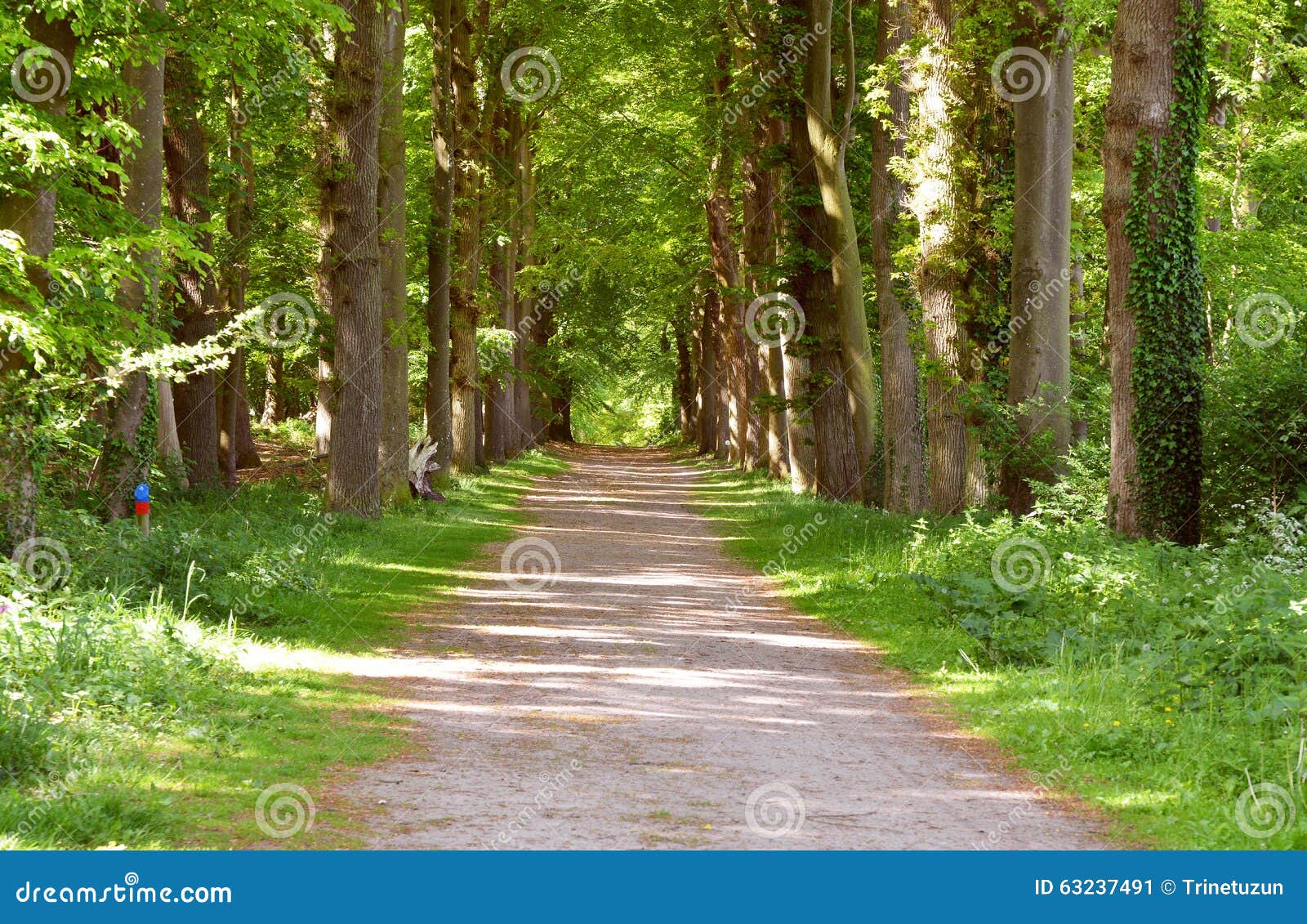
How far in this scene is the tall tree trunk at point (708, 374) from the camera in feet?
150

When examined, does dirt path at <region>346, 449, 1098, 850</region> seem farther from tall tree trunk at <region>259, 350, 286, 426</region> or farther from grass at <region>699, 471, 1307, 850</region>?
tall tree trunk at <region>259, 350, 286, 426</region>

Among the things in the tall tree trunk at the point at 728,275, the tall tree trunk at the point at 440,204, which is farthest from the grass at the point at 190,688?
the tall tree trunk at the point at 728,275

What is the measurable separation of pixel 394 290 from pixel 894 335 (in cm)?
874

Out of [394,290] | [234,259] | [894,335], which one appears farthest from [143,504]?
[894,335]

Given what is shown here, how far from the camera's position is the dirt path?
21.2ft

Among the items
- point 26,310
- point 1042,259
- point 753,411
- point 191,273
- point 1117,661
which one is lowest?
point 1117,661

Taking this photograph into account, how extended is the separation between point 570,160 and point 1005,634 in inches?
1050

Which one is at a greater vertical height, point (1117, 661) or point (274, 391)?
point (274, 391)

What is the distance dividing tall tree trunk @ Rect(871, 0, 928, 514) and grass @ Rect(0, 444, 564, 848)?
330 inches

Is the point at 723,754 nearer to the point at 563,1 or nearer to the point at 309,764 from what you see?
the point at 309,764

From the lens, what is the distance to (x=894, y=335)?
72.1 ft

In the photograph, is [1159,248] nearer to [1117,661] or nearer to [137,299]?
[1117,661]

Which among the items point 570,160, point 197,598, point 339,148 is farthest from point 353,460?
point 570,160

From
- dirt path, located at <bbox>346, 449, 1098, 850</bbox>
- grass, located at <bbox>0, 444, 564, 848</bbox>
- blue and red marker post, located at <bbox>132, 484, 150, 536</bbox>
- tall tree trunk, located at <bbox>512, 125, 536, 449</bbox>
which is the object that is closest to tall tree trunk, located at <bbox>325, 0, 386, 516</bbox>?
grass, located at <bbox>0, 444, 564, 848</bbox>
